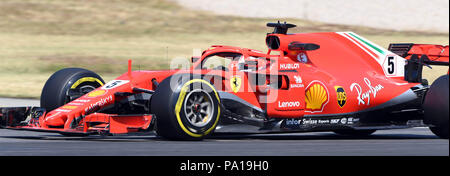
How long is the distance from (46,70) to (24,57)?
3.22 metres

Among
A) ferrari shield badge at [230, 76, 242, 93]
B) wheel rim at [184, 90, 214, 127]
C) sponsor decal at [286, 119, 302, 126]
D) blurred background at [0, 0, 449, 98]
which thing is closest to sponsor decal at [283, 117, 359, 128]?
sponsor decal at [286, 119, 302, 126]

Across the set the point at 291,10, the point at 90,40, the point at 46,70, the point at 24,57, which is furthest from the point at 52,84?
the point at 291,10

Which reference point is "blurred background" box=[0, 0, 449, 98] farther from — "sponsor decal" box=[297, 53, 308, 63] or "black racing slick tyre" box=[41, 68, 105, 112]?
"sponsor decal" box=[297, 53, 308, 63]

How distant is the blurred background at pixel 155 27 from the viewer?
2888cm

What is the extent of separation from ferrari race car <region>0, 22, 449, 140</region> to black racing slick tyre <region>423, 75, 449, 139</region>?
1 centimetres

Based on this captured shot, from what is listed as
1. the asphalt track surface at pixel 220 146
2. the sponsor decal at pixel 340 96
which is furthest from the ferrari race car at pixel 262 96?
the asphalt track surface at pixel 220 146

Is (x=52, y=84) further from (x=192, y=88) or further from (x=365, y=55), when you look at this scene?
(x=365, y=55)

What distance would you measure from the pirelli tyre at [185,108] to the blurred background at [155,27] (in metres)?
11.9

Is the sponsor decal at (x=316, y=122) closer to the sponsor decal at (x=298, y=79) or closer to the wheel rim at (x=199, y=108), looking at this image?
the sponsor decal at (x=298, y=79)

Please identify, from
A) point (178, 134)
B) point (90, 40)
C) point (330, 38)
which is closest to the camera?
point (178, 134)

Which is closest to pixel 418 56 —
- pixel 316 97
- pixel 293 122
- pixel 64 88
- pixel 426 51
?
pixel 426 51

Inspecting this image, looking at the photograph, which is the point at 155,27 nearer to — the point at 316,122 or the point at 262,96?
the point at 316,122

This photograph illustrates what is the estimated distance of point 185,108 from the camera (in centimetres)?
988

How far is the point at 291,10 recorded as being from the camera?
47.6 m
